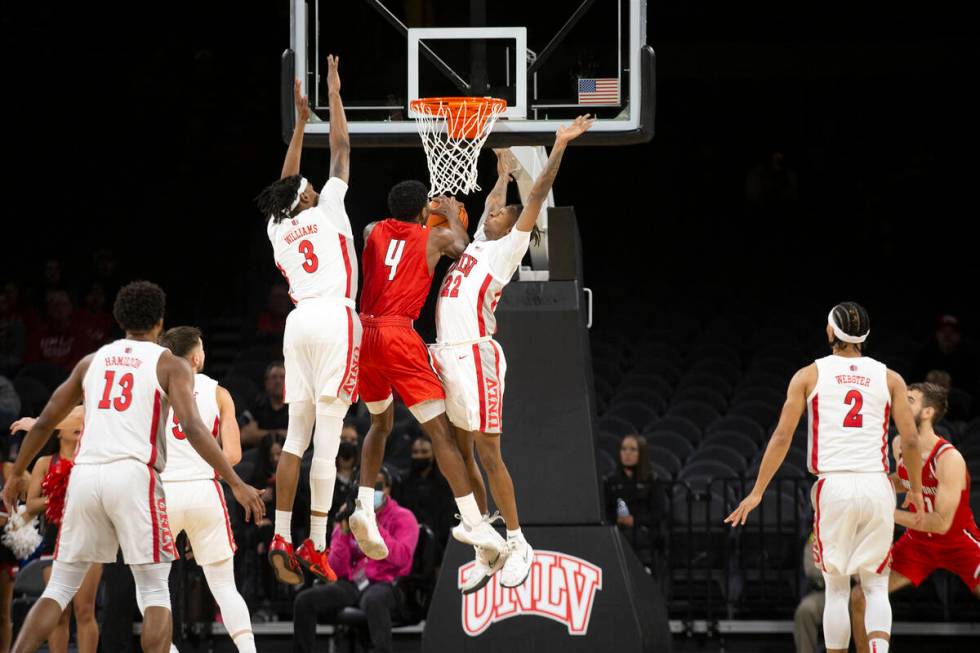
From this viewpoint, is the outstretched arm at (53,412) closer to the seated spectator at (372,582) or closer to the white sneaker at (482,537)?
the white sneaker at (482,537)

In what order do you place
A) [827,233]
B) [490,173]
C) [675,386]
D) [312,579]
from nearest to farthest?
[312,579]
[675,386]
[490,173]
[827,233]

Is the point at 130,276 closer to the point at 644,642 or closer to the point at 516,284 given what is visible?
the point at 516,284

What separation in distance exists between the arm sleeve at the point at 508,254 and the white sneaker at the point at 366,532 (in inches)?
56.3

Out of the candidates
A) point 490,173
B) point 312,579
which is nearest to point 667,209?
point 490,173

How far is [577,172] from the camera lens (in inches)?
826

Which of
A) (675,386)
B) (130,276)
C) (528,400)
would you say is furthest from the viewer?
(130,276)

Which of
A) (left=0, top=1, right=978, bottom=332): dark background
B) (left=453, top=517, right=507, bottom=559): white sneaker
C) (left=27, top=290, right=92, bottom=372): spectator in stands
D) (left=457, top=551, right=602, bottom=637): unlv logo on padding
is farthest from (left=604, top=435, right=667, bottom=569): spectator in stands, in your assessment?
(left=0, top=1, right=978, bottom=332): dark background

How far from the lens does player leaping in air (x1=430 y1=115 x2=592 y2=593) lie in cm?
754

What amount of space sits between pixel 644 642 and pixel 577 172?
1270 cm

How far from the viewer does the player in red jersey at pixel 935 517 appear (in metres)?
8.55

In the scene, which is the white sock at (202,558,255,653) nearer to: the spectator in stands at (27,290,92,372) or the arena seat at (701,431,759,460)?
the arena seat at (701,431,759,460)

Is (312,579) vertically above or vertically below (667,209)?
below

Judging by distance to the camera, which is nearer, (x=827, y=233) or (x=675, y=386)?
(x=675, y=386)

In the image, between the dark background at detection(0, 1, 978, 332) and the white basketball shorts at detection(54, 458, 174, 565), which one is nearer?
the white basketball shorts at detection(54, 458, 174, 565)
